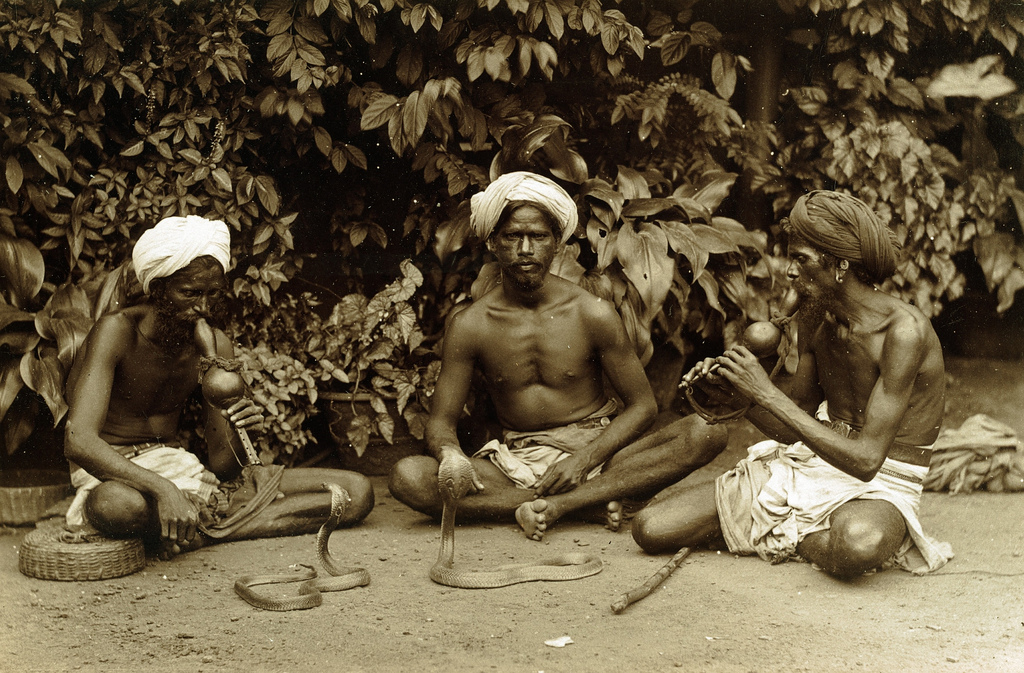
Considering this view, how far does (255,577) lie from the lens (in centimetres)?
344

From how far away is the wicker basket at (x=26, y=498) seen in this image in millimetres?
4156

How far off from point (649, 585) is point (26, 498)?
2.68 m

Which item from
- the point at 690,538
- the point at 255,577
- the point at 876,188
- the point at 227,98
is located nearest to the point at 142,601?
the point at 255,577

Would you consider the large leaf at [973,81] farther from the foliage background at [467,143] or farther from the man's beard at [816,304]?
the man's beard at [816,304]

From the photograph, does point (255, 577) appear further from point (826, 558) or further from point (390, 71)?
point (390, 71)

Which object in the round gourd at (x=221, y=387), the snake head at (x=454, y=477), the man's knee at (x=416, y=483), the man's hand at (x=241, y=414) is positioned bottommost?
the man's knee at (x=416, y=483)

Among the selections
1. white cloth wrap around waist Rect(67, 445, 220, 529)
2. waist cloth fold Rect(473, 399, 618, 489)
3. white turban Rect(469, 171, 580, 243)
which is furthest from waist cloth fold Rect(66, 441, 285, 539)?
white turban Rect(469, 171, 580, 243)

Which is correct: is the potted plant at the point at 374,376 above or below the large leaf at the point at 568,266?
below

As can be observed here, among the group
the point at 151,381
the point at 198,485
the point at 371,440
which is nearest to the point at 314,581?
the point at 198,485

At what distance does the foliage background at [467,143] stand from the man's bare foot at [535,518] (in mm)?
1074

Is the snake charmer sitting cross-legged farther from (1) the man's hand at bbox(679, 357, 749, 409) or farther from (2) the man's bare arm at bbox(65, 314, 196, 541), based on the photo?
(2) the man's bare arm at bbox(65, 314, 196, 541)

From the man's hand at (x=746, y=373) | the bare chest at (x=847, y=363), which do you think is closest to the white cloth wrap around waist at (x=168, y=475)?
the man's hand at (x=746, y=373)

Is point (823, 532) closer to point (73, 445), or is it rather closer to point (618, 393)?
point (618, 393)

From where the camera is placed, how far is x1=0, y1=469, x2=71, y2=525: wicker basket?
4.16 m
